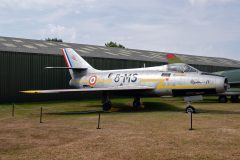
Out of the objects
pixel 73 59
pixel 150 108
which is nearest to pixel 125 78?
pixel 150 108

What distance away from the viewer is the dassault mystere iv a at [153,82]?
1661 centimetres

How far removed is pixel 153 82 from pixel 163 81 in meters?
0.74

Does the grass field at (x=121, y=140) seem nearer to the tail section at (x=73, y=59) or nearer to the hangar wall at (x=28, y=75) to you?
the tail section at (x=73, y=59)

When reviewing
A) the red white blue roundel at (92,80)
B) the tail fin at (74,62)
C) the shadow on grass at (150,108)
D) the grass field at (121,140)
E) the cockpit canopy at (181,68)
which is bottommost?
the shadow on grass at (150,108)

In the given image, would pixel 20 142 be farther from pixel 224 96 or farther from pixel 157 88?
pixel 224 96

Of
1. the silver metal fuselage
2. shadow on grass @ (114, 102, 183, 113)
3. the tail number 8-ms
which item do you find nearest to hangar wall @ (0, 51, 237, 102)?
the silver metal fuselage

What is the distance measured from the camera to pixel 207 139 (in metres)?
9.59

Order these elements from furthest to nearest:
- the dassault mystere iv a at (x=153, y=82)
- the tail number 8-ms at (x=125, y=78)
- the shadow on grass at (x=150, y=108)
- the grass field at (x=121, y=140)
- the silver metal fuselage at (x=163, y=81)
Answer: the tail number 8-ms at (x=125, y=78) → the shadow on grass at (x=150, y=108) → the dassault mystere iv a at (x=153, y=82) → the silver metal fuselage at (x=163, y=81) → the grass field at (x=121, y=140)

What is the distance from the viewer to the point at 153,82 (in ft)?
61.2

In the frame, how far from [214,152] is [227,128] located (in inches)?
158

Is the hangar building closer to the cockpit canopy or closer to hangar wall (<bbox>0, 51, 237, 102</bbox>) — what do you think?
hangar wall (<bbox>0, 51, 237, 102</bbox>)

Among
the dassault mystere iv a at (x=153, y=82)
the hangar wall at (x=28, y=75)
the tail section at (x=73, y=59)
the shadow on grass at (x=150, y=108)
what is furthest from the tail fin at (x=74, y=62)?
the shadow on grass at (x=150, y=108)

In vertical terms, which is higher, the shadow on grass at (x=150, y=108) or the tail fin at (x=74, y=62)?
the tail fin at (x=74, y=62)

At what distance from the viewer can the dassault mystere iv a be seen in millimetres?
Answer: 16609
